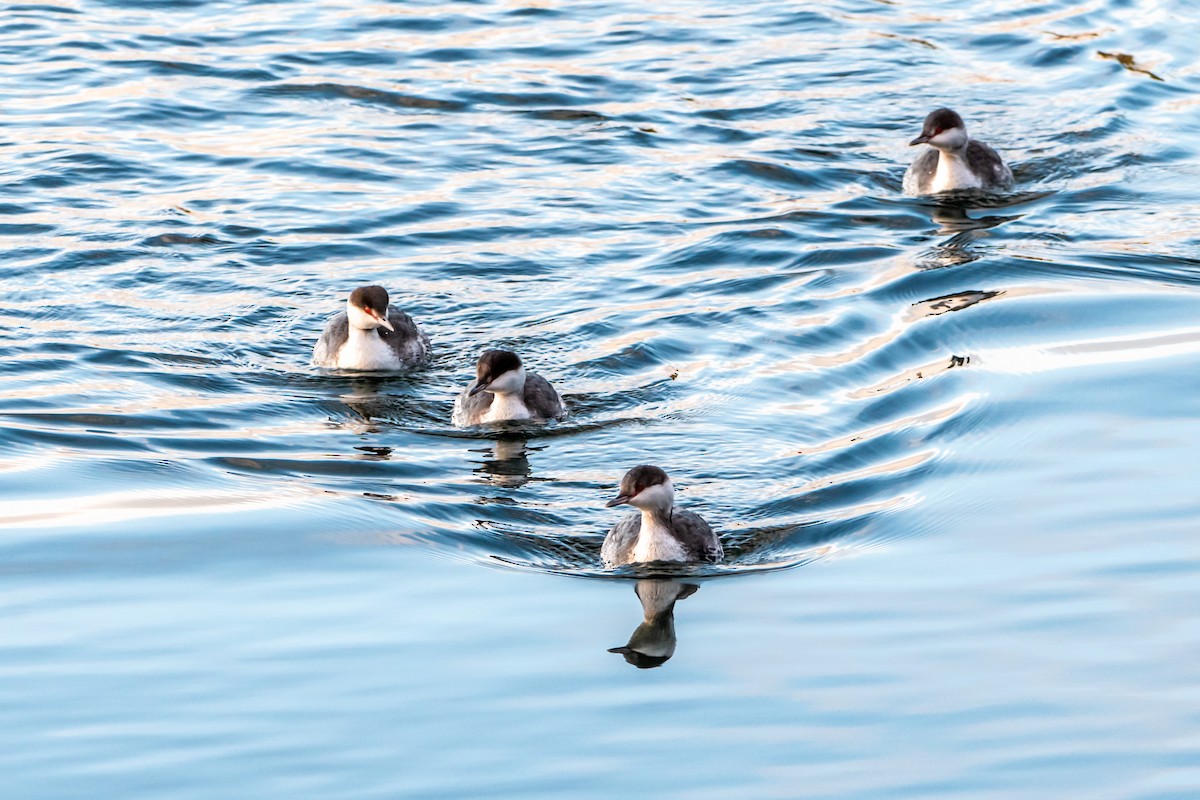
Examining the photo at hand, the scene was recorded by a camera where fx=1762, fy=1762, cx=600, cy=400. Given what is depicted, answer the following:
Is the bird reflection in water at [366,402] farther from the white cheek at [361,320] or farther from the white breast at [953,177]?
the white breast at [953,177]

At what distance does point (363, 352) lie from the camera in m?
14.1

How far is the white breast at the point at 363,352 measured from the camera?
14078 mm

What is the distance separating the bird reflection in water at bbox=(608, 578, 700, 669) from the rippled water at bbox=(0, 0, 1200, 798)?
0.04m

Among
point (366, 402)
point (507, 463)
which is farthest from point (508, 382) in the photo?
point (366, 402)

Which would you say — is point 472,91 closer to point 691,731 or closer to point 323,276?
point 323,276

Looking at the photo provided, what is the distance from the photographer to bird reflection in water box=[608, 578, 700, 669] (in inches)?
363

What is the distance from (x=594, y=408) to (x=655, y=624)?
13.1ft

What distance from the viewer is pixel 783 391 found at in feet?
44.2

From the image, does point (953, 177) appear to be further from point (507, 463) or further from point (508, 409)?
point (507, 463)

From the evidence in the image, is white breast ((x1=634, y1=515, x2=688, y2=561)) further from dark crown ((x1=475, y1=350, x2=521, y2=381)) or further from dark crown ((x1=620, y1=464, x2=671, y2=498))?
dark crown ((x1=475, y1=350, x2=521, y2=381))

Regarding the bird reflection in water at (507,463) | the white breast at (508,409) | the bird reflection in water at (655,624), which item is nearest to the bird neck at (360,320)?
the white breast at (508,409)

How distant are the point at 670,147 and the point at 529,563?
10048 millimetres

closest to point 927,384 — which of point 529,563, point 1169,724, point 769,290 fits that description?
point 769,290

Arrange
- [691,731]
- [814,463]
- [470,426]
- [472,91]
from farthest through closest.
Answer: [472,91] < [470,426] < [814,463] < [691,731]
